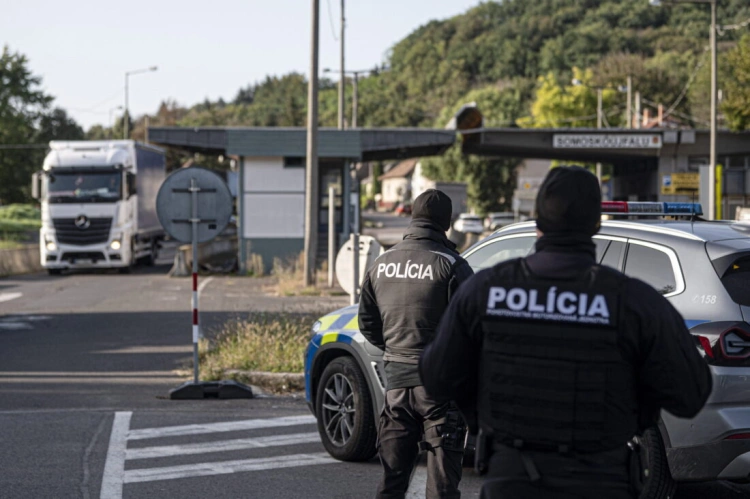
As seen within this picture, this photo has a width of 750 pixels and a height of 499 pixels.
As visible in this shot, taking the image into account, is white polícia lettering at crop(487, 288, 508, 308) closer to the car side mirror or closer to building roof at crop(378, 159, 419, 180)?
the car side mirror

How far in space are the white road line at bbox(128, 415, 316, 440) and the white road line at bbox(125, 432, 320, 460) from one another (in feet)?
1.52

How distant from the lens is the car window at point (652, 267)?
19.5 feet

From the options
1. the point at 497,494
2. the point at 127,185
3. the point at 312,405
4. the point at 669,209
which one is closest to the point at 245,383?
the point at 312,405

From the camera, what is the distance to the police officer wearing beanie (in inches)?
200

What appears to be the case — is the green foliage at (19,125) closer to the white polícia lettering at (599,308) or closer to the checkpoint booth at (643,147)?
the checkpoint booth at (643,147)

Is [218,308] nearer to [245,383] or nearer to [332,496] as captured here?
[245,383]

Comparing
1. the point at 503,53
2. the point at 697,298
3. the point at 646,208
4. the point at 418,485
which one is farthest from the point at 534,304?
the point at 503,53

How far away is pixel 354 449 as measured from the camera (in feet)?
24.5

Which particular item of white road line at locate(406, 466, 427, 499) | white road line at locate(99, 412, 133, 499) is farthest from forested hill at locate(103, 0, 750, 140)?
white road line at locate(406, 466, 427, 499)

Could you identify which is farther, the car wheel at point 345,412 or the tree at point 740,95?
the tree at point 740,95

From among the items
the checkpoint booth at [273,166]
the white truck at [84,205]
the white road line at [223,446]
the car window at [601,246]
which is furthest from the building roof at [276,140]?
the car window at [601,246]

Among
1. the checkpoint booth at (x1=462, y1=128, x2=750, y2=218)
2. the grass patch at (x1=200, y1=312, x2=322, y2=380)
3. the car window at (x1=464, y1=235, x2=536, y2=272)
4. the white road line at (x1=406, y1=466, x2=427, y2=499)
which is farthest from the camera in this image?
the checkpoint booth at (x1=462, y1=128, x2=750, y2=218)

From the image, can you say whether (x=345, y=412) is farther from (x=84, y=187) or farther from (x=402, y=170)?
(x=402, y=170)

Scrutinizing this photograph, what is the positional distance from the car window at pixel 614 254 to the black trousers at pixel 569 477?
10.3 feet
